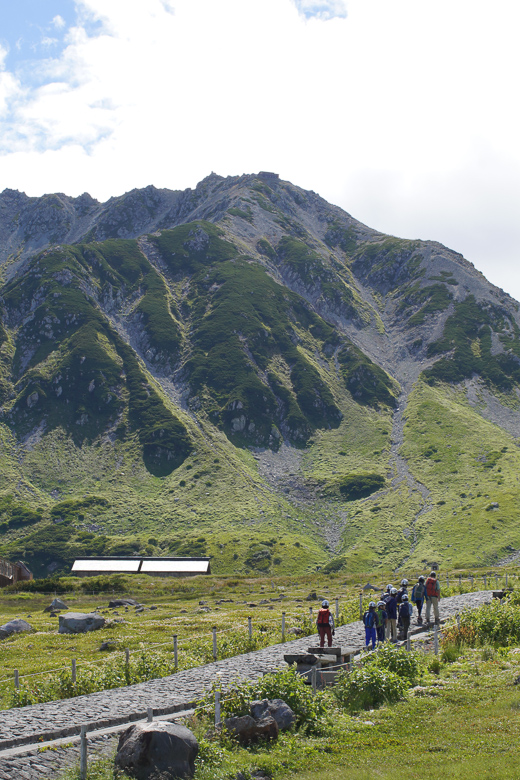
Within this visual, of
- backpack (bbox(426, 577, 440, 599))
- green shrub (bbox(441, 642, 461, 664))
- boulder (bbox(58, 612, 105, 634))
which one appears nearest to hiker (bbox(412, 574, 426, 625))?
backpack (bbox(426, 577, 440, 599))

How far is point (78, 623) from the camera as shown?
4362cm

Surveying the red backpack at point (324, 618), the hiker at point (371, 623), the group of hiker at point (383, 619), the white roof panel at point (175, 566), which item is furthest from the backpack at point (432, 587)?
the white roof panel at point (175, 566)

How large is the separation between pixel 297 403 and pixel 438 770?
187 m

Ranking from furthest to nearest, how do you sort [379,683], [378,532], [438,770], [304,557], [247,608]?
[378,532] → [304,557] → [247,608] → [379,683] → [438,770]

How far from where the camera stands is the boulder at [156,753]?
1355cm

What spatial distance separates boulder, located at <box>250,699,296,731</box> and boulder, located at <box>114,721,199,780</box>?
9.72 feet

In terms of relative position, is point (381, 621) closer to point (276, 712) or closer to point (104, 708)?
point (276, 712)

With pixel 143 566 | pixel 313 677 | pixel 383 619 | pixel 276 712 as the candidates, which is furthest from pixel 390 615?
pixel 143 566

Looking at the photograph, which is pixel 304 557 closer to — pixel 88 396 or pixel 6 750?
pixel 88 396

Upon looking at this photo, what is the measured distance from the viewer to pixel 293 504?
150375mm

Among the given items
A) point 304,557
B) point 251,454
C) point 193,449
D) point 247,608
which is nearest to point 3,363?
point 193,449

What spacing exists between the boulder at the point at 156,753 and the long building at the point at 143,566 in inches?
3527

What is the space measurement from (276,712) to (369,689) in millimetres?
3646

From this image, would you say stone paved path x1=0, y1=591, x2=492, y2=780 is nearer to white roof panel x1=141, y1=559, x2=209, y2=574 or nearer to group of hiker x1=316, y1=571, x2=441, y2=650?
group of hiker x1=316, y1=571, x2=441, y2=650
